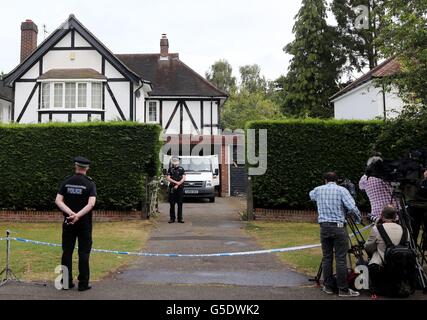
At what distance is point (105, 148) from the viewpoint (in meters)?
15.3

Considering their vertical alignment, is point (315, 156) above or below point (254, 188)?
above

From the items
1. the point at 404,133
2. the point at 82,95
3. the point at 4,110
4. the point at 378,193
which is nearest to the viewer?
the point at 378,193

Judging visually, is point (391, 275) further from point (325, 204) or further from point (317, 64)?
point (317, 64)

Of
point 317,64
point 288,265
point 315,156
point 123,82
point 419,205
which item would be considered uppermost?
point 317,64

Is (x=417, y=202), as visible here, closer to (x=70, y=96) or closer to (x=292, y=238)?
(x=292, y=238)

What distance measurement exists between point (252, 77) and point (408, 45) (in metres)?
61.2

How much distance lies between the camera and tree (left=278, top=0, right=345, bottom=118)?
35812 mm

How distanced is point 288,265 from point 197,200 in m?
15.1

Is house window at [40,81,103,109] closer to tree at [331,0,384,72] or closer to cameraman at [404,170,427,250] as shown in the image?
cameraman at [404,170,427,250]

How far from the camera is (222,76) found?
66.2 meters

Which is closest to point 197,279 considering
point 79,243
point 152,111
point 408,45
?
point 79,243

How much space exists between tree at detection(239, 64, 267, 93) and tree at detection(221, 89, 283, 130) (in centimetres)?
1389

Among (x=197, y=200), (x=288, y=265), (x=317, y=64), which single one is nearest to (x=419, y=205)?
(x=288, y=265)

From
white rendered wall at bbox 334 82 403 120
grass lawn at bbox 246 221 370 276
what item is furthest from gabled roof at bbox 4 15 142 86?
grass lawn at bbox 246 221 370 276
